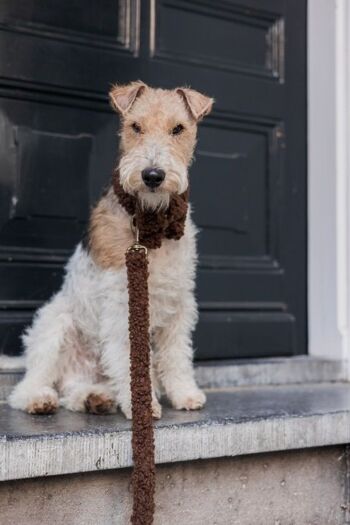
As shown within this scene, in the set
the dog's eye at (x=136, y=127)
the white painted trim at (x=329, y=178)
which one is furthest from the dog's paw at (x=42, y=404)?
the white painted trim at (x=329, y=178)

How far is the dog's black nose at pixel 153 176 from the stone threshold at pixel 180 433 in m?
0.88

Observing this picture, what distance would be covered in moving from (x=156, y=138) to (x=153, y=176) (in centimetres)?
25

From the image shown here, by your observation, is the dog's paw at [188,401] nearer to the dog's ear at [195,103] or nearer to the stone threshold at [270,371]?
the stone threshold at [270,371]

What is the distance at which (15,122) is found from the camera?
12.0 ft

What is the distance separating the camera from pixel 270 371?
3982 millimetres

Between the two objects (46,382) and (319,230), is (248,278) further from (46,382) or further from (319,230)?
Answer: (46,382)

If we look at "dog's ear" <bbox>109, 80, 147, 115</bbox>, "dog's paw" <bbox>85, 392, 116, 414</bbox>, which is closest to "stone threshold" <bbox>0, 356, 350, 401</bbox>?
"dog's paw" <bbox>85, 392, 116, 414</bbox>

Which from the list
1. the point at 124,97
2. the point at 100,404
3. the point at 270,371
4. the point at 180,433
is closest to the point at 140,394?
the point at 180,433

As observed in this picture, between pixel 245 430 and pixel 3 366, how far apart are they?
1.18 meters

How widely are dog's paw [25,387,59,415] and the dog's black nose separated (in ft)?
3.20

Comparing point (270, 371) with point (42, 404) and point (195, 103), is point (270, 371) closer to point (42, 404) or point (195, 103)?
point (42, 404)

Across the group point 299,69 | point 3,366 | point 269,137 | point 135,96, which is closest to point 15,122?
point 135,96

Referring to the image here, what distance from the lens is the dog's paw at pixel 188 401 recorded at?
308 cm

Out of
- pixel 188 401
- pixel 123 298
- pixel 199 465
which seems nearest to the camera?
pixel 199 465
